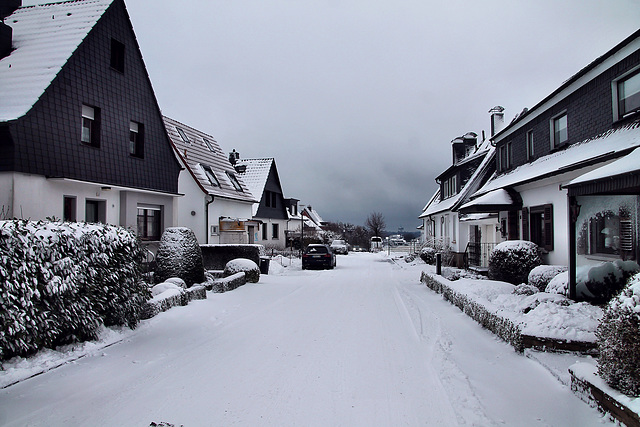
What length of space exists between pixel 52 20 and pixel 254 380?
15137mm

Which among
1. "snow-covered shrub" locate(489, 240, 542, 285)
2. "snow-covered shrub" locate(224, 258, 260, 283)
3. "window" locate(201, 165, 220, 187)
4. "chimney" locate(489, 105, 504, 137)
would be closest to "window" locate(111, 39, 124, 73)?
"snow-covered shrub" locate(224, 258, 260, 283)

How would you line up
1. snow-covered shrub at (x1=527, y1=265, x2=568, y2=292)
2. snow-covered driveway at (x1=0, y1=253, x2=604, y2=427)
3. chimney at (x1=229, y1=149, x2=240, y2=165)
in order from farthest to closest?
chimney at (x1=229, y1=149, x2=240, y2=165)
snow-covered shrub at (x1=527, y1=265, x2=568, y2=292)
snow-covered driveway at (x1=0, y1=253, x2=604, y2=427)

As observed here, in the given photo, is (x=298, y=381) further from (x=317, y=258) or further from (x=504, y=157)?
(x=317, y=258)

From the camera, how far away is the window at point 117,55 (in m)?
15.3

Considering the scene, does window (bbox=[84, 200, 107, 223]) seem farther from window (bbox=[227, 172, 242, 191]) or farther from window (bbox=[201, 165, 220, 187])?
window (bbox=[227, 172, 242, 191])

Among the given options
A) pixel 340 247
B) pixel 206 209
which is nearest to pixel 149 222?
pixel 206 209

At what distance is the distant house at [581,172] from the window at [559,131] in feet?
0.10

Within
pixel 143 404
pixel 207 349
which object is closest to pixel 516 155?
pixel 207 349

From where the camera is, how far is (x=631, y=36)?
911 cm

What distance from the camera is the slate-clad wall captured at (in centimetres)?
1167

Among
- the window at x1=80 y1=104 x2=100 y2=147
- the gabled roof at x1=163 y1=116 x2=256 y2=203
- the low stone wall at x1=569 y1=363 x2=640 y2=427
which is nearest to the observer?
the low stone wall at x1=569 y1=363 x2=640 y2=427

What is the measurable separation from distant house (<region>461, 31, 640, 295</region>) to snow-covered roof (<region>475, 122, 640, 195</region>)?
0.02 m

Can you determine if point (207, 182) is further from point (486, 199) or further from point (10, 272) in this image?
point (10, 272)

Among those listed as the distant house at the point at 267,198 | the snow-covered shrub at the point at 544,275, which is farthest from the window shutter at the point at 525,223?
the distant house at the point at 267,198
